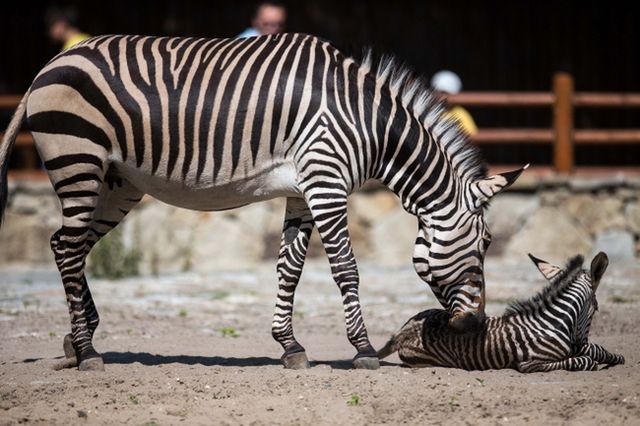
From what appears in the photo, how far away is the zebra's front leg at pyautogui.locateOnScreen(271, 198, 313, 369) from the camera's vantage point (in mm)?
6348

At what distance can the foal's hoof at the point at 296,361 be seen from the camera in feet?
20.5

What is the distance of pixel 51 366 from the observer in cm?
629

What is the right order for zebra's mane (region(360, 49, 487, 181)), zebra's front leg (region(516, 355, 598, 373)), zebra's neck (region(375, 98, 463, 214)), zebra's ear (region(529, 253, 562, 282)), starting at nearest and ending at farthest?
zebra's front leg (region(516, 355, 598, 373)), zebra's neck (region(375, 98, 463, 214)), zebra's mane (region(360, 49, 487, 181)), zebra's ear (region(529, 253, 562, 282))

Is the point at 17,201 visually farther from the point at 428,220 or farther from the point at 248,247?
the point at 428,220

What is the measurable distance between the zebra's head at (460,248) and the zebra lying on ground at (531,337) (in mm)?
160

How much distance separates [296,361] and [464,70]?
8821 millimetres

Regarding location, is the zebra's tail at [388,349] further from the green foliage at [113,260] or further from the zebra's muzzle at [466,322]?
the green foliage at [113,260]

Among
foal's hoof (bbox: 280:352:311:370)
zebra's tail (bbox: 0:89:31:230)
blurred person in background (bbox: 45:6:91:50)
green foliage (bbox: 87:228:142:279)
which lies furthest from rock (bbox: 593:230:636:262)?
zebra's tail (bbox: 0:89:31:230)

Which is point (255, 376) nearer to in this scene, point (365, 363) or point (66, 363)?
point (365, 363)

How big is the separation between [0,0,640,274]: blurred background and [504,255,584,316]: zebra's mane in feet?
19.3

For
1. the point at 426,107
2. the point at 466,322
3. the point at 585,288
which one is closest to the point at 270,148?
the point at 426,107

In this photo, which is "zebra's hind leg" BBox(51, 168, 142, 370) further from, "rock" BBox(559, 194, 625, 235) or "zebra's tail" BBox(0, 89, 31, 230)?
"rock" BBox(559, 194, 625, 235)

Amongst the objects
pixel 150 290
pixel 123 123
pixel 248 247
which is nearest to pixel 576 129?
pixel 248 247

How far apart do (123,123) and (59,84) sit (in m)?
0.43
